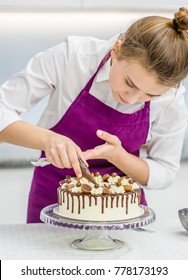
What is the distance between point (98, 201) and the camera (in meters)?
1.43

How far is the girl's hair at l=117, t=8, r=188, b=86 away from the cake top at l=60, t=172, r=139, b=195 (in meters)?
0.27

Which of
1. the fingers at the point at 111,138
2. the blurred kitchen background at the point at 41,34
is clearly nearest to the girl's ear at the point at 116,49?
the fingers at the point at 111,138

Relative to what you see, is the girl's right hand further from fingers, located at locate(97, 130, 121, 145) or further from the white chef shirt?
the white chef shirt

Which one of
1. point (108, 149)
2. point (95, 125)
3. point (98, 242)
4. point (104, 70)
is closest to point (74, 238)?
point (98, 242)

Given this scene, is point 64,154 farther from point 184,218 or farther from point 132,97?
point 184,218

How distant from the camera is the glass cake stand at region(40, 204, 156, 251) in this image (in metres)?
1.37

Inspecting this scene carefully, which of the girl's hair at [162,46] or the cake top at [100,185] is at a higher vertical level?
the girl's hair at [162,46]

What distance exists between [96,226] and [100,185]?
0.49ft

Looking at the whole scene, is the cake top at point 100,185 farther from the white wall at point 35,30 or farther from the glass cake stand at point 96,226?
the white wall at point 35,30

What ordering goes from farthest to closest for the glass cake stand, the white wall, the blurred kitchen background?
the white wall → the blurred kitchen background → the glass cake stand

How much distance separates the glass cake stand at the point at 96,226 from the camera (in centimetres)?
137

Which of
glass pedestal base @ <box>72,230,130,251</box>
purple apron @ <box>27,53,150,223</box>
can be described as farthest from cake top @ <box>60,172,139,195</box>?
purple apron @ <box>27,53,150,223</box>
